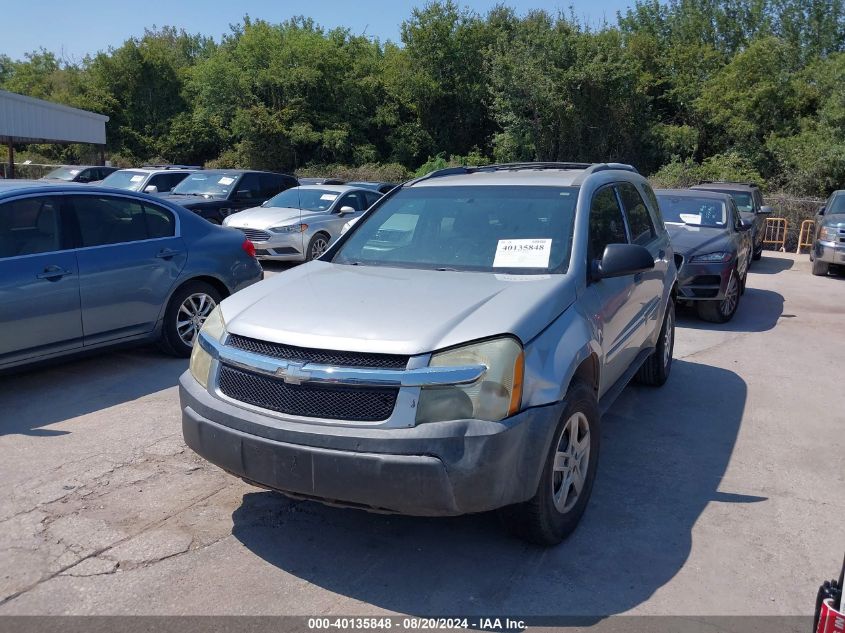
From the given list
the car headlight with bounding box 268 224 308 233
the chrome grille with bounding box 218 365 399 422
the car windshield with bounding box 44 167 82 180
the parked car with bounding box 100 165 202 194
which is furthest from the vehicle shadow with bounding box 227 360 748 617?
the car windshield with bounding box 44 167 82 180

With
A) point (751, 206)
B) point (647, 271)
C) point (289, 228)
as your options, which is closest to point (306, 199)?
point (289, 228)

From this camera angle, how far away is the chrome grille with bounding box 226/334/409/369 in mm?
3326

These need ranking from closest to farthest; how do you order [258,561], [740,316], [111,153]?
1. [258,561]
2. [740,316]
3. [111,153]

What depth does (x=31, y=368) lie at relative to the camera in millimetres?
5957

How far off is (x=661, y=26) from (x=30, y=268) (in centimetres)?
3950

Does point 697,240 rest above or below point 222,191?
below

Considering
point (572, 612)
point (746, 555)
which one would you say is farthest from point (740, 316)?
point (572, 612)

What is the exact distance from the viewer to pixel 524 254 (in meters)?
4.40

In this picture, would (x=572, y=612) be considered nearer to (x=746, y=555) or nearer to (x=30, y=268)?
(x=746, y=555)

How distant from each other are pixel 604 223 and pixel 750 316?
668 cm

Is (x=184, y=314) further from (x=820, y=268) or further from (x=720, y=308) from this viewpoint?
(x=820, y=268)

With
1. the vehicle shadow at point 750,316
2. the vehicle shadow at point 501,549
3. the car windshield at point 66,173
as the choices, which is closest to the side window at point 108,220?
the vehicle shadow at point 501,549

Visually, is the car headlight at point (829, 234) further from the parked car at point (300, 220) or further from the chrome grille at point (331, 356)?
the chrome grille at point (331, 356)

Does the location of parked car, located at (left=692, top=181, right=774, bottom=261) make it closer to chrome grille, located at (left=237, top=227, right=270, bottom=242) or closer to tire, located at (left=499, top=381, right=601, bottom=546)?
chrome grille, located at (left=237, top=227, right=270, bottom=242)
